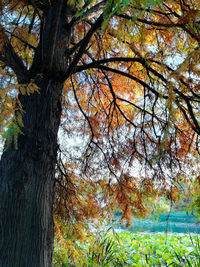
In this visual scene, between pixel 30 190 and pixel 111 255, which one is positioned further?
pixel 111 255

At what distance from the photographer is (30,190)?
174 cm

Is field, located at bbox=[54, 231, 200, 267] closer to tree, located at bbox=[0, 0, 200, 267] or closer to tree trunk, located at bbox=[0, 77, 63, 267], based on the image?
tree, located at bbox=[0, 0, 200, 267]

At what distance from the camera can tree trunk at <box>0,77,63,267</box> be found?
5.34 ft

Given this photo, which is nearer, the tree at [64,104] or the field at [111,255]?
the tree at [64,104]

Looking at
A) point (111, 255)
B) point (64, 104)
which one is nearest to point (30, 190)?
point (64, 104)

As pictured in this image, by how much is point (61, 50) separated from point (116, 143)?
4.42 feet

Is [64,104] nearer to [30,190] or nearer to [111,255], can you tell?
[30,190]

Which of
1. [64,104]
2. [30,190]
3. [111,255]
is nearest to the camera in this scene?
[30,190]

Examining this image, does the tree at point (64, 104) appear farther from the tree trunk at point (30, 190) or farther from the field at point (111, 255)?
the field at point (111, 255)

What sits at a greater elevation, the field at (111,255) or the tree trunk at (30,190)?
the tree trunk at (30,190)

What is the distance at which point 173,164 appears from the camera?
2.57 meters

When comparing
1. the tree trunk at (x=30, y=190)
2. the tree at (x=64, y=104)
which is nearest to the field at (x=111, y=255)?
the tree at (x=64, y=104)

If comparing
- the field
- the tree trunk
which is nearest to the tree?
the tree trunk

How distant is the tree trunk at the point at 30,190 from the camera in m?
1.63
